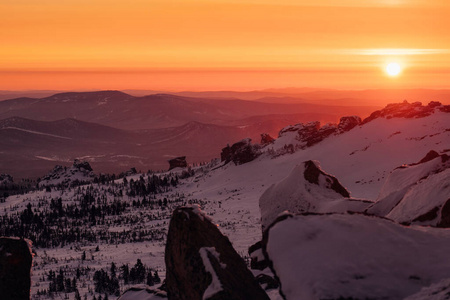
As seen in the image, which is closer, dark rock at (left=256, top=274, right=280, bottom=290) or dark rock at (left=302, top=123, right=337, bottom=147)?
dark rock at (left=256, top=274, right=280, bottom=290)

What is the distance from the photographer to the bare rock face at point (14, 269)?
814 inches

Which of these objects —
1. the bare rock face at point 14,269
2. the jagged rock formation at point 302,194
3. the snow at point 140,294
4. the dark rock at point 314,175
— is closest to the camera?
the snow at point 140,294

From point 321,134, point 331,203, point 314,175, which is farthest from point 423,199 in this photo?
point 321,134

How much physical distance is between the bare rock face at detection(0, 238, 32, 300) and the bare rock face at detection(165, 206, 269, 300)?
8.74m

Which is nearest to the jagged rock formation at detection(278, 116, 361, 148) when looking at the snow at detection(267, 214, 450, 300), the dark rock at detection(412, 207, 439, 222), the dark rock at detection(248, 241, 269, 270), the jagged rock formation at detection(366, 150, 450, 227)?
the jagged rock formation at detection(366, 150, 450, 227)

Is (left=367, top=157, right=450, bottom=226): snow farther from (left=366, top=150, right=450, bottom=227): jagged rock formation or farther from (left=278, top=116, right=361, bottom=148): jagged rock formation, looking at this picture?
(left=278, top=116, right=361, bottom=148): jagged rock formation

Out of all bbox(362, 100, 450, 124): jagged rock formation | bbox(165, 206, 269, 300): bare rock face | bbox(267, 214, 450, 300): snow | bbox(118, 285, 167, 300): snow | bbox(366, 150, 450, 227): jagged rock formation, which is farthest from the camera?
bbox(362, 100, 450, 124): jagged rock formation

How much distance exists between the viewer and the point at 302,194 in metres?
25.6

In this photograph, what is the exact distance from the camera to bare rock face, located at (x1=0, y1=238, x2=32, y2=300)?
20.7 meters

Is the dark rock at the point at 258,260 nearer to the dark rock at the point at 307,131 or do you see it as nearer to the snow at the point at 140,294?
the snow at the point at 140,294

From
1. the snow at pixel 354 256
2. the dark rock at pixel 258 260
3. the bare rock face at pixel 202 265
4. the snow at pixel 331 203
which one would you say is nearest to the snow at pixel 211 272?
the bare rock face at pixel 202 265

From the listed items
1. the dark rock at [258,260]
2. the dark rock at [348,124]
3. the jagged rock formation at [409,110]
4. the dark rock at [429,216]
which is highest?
the jagged rock formation at [409,110]

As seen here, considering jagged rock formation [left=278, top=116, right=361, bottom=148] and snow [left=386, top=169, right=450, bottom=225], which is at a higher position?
snow [left=386, top=169, right=450, bottom=225]

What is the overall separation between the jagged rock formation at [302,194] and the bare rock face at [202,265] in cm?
978
